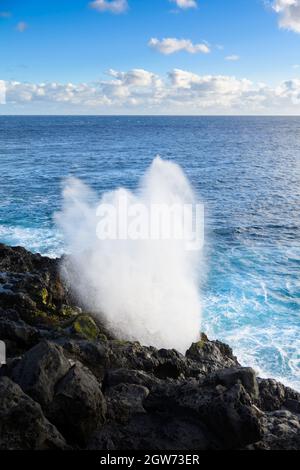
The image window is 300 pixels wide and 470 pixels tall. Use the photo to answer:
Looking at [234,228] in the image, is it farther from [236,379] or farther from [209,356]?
[236,379]

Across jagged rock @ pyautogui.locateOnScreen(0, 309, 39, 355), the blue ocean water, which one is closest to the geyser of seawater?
the blue ocean water

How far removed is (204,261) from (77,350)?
16.3 metres

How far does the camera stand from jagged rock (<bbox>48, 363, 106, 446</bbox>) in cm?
805

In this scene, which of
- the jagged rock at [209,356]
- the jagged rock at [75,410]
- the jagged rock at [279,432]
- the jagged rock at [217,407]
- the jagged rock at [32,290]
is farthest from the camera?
the jagged rock at [32,290]

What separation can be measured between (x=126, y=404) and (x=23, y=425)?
254 centimetres

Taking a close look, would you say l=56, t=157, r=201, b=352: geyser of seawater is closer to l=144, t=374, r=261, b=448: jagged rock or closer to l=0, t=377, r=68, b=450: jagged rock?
l=144, t=374, r=261, b=448: jagged rock

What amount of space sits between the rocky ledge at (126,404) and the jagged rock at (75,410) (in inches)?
0.7

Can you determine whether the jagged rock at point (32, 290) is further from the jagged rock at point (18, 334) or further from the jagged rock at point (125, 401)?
the jagged rock at point (125, 401)

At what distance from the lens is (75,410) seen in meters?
8.05

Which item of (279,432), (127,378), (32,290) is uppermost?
(32,290)

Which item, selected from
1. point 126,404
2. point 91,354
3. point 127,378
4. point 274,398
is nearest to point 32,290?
point 91,354

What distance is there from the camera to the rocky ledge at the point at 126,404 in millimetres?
7662

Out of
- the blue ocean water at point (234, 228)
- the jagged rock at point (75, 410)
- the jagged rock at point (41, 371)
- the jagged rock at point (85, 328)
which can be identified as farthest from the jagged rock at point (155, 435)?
the blue ocean water at point (234, 228)

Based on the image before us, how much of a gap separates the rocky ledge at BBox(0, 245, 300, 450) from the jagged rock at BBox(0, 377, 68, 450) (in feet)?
0.05
